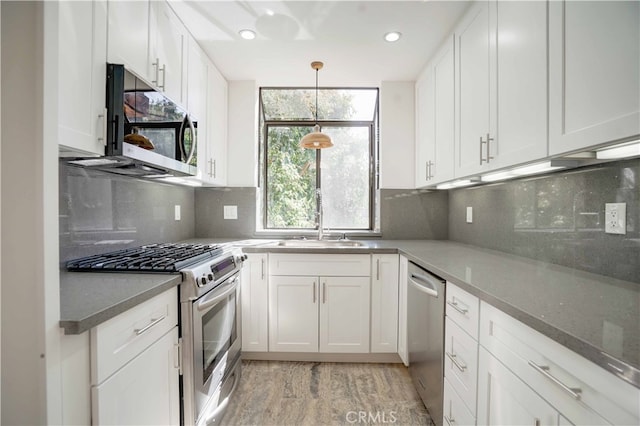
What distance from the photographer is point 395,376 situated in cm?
203

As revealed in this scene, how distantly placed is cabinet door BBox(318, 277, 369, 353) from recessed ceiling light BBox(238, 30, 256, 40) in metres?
1.86

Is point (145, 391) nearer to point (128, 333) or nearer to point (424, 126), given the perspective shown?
point (128, 333)

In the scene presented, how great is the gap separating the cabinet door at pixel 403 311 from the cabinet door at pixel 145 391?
150cm

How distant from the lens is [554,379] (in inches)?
27.6

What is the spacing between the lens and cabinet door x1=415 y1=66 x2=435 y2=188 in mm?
2252

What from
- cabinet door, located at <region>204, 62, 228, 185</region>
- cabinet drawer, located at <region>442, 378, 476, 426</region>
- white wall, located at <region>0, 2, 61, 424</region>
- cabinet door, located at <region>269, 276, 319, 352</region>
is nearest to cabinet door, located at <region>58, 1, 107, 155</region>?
white wall, located at <region>0, 2, 61, 424</region>

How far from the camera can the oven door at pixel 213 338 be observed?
127 centimetres

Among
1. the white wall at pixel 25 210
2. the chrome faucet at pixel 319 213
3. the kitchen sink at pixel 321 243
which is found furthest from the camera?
the chrome faucet at pixel 319 213

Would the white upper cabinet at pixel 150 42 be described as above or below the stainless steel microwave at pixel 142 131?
above

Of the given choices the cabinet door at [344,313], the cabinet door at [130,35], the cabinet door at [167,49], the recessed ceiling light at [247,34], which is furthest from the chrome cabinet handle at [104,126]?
the cabinet door at [344,313]

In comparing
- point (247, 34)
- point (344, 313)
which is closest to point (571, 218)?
point (344, 313)

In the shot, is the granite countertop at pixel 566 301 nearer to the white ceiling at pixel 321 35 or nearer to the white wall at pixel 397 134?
the white wall at pixel 397 134

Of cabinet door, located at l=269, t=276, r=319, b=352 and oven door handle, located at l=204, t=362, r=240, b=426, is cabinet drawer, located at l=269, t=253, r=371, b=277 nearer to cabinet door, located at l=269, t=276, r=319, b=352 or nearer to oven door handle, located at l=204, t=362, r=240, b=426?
cabinet door, located at l=269, t=276, r=319, b=352

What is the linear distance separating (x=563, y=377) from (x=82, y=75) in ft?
5.99
